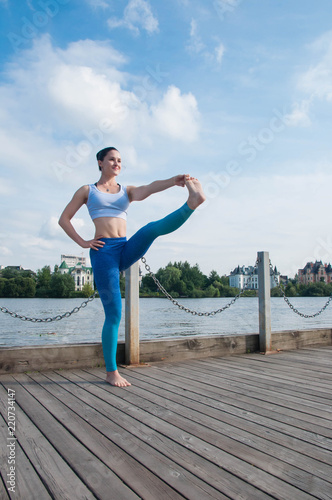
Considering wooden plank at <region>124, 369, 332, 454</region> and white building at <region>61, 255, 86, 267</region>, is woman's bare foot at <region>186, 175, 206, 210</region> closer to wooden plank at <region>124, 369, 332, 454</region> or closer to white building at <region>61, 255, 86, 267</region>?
wooden plank at <region>124, 369, 332, 454</region>

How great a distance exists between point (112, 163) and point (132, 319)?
1.71 meters

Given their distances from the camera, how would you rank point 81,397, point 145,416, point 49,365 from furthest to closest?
point 49,365 < point 81,397 < point 145,416

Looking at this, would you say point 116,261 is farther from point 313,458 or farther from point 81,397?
point 313,458

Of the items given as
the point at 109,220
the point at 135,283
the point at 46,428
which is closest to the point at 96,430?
the point at 46,428

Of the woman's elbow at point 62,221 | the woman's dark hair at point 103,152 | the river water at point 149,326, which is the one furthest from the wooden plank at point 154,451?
the river water at point 149,326

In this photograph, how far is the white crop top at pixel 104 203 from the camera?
11.6ft

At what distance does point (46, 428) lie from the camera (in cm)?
236

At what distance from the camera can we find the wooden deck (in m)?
1.67

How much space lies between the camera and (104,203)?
11.6 ft

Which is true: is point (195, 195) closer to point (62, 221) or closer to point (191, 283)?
point (62, 221)

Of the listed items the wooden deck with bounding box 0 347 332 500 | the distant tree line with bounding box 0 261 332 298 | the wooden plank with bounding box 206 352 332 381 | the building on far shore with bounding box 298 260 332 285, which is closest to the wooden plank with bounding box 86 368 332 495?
the wooden deck with bounding box 0 347 332 500

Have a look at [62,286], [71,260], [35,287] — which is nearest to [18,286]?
[35,287]

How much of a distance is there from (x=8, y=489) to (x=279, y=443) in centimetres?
135

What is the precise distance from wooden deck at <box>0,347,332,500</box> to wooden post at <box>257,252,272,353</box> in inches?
59.1
